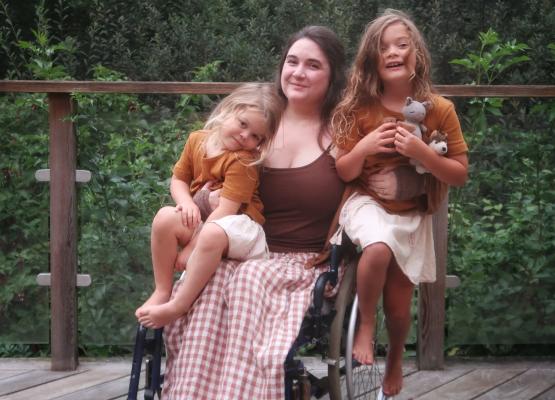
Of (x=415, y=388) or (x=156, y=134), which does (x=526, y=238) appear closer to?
(x=415, y=388)

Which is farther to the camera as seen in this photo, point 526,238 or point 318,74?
point 526,238

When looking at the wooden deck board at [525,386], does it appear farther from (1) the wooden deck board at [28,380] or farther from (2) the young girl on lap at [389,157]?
(1) the wooden deck board at [28,380]

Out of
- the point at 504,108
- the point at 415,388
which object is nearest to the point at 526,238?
the point at 504,108

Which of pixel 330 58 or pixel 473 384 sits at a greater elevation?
pixel 330 58

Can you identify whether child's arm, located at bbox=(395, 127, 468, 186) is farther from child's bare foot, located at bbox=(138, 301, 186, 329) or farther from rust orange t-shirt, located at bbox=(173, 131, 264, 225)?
child's bare foot, located at bbox=(138, 301, 186, 329)

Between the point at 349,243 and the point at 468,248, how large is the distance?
1.10m

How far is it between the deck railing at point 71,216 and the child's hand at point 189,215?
912 mm

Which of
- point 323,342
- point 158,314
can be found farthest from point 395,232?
point 158,314

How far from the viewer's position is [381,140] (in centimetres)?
235

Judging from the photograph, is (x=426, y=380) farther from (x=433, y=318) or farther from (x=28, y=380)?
(x=28, y=380)

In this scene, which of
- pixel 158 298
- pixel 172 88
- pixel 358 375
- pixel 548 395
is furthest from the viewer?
pixel 172 88

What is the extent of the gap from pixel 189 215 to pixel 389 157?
584mm

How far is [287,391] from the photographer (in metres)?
2.13

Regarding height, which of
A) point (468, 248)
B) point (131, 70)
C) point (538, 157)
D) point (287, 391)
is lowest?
point (287, 391)
